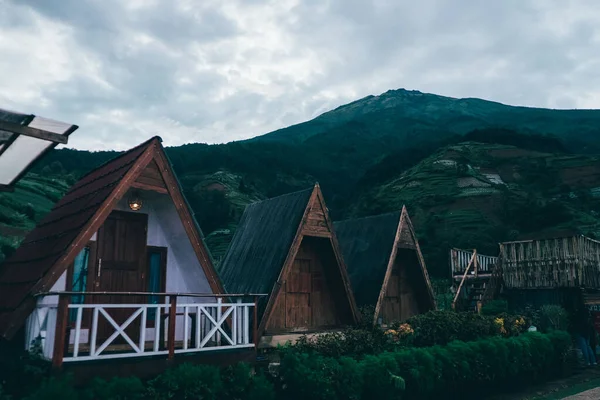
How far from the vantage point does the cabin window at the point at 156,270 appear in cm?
1160

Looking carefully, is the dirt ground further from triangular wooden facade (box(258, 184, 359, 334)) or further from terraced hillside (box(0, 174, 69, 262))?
terraced hillside (box(0, 174, 69, 262))

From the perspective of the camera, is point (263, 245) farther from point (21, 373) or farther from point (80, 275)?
point (21, 373)

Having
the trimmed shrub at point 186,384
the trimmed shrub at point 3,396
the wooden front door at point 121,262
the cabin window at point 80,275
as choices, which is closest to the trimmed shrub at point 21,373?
the trimmed shrub at point 3,396

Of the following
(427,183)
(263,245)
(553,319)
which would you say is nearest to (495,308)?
(553,319)

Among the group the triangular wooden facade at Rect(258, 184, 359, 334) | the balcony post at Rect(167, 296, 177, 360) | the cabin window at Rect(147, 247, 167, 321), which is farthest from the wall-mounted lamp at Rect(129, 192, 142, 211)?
the triangular wooden facade at Rect(258, 184, 359, 334)

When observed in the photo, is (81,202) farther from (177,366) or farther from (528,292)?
(528,292)

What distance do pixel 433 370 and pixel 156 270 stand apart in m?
8.01

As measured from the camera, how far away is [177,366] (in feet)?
30.4

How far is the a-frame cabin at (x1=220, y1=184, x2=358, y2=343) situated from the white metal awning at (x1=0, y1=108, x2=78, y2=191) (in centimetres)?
Answer: 698

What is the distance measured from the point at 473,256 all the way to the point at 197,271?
2233 cm

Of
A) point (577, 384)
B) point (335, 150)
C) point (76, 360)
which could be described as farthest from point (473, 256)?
point (335, 150)

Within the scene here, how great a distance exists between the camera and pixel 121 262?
11109mm

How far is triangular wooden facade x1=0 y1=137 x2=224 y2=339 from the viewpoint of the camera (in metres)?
8.70

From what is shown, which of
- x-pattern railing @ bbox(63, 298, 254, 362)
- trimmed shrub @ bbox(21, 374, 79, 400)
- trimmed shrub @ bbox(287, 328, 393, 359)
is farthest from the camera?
trimmed shrub @ bbox(287, 328, 393, 359)
